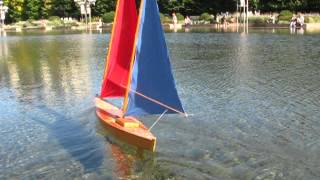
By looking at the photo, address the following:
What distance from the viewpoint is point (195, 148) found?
11.3 metres

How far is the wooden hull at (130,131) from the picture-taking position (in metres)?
10.6

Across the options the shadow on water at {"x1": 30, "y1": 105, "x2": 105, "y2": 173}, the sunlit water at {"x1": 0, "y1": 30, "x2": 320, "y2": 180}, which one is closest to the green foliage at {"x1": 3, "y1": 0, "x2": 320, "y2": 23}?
the sunlit water at {"x1": 0, "y1": 30, "x2": 320, "y2": 180}

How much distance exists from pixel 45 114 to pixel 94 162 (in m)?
5.11

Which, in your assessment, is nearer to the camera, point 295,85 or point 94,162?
point 94,162

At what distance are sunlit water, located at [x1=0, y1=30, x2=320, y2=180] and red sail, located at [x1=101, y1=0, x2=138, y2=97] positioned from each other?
3.46 feet

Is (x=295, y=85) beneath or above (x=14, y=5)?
beneath

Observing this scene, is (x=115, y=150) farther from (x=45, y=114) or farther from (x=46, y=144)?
(x=45, y=114)

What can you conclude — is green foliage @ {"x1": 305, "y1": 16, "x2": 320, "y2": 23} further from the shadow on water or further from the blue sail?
the blue sail

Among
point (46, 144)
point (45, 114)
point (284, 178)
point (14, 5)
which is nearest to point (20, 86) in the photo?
point (45, 114)

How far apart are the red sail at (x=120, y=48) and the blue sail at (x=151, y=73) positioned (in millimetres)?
1937

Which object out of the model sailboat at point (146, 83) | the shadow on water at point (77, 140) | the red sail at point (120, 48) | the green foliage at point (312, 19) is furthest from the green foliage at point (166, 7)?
the model sailboat at point (146, 83)

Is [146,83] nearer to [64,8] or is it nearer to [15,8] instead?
[64,8]

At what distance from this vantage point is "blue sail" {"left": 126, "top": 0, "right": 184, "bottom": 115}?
10.7 metres

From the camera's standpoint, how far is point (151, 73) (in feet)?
36.6
